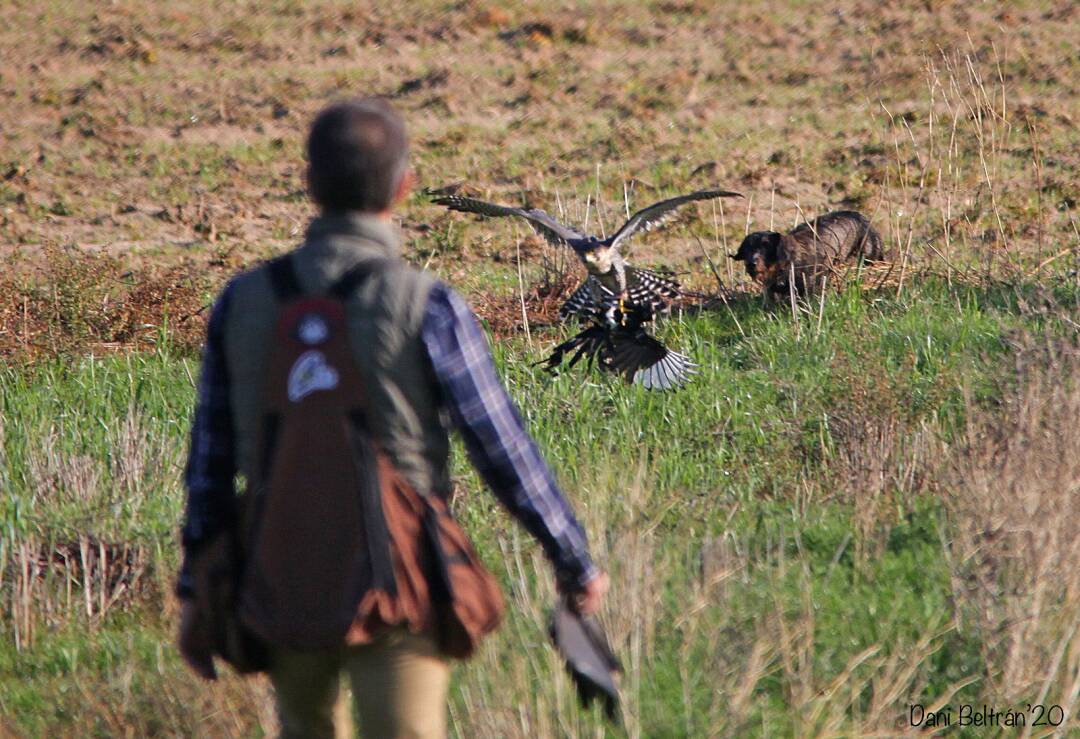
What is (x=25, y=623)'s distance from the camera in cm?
489

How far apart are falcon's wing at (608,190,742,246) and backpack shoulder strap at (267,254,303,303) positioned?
12.3 feet

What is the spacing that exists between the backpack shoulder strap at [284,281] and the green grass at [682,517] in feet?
4.09

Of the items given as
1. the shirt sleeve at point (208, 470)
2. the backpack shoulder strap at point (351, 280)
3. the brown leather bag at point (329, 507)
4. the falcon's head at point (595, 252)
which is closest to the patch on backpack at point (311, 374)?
the brown leather bag at point (329, 507)

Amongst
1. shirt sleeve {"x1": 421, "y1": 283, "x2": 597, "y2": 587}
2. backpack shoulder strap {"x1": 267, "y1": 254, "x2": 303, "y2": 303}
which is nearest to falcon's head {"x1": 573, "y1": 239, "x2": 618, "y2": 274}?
shirt sleeve {"x1": 421, "y1": 283, "x2": 597, "y2": 587}

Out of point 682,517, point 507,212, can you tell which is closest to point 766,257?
point 507,212

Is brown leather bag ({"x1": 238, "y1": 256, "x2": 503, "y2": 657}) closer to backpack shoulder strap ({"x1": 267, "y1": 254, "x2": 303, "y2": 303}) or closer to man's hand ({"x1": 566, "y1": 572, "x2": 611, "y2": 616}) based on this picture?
backpack shoulder strap ({"x1": 267, "y1": 254, "x2": 303, "y2": 303})

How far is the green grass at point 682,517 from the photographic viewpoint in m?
3.86

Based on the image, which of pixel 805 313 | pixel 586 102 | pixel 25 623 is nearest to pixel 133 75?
pixel 586 102

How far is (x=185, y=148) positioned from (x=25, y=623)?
983 centimetres

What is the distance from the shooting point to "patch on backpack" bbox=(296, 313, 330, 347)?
2.74 m

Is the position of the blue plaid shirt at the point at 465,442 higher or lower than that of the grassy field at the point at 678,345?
higher

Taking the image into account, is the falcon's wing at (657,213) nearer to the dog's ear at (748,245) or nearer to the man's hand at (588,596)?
the dog's ear at (748,245)

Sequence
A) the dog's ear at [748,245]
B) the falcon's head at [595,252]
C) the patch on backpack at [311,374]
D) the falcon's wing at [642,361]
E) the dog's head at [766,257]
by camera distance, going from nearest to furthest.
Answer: the patch on backpack at [311,374]
the falcon's head at [595,252]
the falcon's wing at [642,361]
the dog's head at [766,257]
the dog's ear at [748,245]

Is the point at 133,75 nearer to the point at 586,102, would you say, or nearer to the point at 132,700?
the point at 586,102
